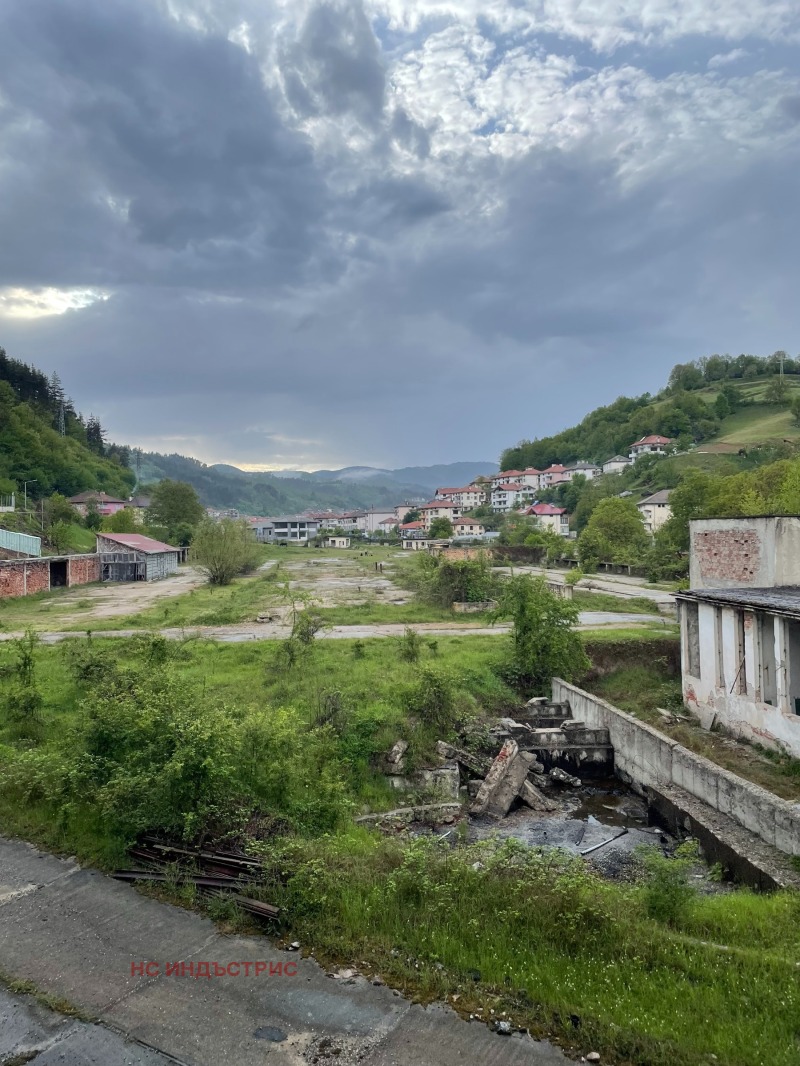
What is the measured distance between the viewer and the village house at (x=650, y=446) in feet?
361

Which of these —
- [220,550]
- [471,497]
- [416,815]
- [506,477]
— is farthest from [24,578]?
[506,477]

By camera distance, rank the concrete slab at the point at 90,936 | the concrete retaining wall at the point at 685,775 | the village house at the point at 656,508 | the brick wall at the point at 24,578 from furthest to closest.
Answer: the village house at the point at 656,508 → the brick wall at the point at 24,578 → the concrete retaining wall at the point at 685,775 → the concrete slab at the point at 90,936

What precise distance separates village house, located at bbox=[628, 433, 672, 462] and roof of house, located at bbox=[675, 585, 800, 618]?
9883cm

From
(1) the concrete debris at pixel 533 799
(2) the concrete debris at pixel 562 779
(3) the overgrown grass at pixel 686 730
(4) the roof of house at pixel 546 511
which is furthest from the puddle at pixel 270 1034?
(4) the roof of house at pixel 546 511

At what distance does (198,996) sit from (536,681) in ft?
49.1

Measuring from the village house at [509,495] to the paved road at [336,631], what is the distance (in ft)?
322

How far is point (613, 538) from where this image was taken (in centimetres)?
5253

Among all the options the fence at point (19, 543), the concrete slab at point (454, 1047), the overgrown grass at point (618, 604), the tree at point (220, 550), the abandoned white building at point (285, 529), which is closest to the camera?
the concrete slab at point (454, 1047)

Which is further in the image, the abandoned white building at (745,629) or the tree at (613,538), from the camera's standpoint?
the tree at (613,538)

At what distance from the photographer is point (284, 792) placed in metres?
8.84

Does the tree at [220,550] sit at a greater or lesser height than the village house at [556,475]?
lesser

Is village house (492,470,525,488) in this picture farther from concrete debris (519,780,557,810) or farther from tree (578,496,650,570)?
concrete debris (519,780,557,810)

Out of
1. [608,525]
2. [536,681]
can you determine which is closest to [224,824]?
[536,681]

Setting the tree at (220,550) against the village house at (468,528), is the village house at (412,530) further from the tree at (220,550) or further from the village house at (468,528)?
the tree at (220,550)
